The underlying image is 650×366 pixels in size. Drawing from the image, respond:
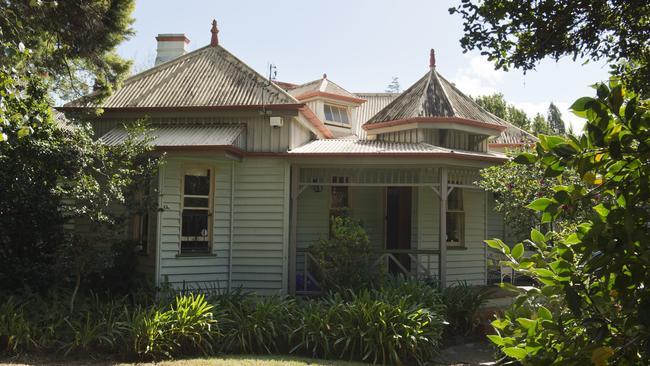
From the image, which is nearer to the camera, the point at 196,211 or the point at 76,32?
the point at 76,32

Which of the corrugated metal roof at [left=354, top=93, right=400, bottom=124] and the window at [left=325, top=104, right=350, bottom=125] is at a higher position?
the corrugated metal roof at [left=354, top=93, right=400, bottom=124]

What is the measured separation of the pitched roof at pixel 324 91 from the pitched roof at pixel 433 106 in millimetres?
3774

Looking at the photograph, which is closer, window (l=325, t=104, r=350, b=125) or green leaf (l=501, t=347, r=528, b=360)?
green leaf (l=501, t=347, r=528, b=360)

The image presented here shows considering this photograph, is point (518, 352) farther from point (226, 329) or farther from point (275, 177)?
point (275, 177)

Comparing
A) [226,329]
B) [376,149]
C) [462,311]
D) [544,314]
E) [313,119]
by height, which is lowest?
[226,329]

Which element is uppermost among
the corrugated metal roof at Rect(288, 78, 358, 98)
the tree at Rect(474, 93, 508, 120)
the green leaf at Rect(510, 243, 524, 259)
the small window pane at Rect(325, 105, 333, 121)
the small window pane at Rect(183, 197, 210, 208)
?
the tree at Rect(474, 93, 508, 120)

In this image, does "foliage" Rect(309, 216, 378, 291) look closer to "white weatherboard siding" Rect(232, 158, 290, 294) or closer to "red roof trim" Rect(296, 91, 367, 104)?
"white weatherboard siding" Rect(232, 158, 290, 294)

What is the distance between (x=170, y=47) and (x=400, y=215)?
947 centimetres

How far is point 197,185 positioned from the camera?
12.1 metres

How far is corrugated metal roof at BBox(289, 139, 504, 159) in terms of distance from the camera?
11984 mm

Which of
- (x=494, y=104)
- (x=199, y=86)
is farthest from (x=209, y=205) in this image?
(x=494, y=104)

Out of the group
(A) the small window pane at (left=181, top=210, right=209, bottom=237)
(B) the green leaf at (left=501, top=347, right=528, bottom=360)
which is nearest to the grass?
(A) the small window pane at (left=181, top=210, right=209, bottom=237)

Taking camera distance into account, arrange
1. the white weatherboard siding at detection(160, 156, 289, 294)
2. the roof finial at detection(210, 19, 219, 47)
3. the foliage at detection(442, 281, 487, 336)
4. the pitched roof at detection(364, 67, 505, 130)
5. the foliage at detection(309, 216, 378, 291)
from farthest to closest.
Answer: the roof finial at detection(210, 19, 219, 47) → the pitched roof at detection(364, 67, 505, 130) → the white weatherboard siding at detection(160, 156, 289, 294) → the foliage at detection(309, 216, 378, 291) → the foliage at detection(442, 281, 487, 336)

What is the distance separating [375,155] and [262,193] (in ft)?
8.71
